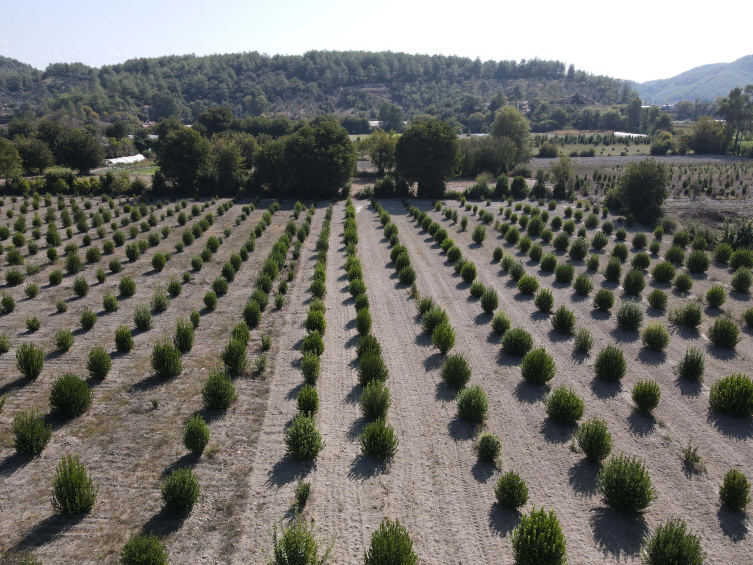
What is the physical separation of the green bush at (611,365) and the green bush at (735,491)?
428cm

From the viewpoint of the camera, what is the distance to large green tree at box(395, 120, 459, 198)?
143 feet

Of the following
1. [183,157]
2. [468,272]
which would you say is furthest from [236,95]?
[468,272]

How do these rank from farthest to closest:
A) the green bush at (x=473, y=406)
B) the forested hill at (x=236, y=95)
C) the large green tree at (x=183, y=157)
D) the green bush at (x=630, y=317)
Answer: the forested hill at (x=236, y=95), the large green tree at (x=183, y=157), the green bush at (x=630, y=317), the green bush at (x=473, y=406)

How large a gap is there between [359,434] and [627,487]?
17.4 feet

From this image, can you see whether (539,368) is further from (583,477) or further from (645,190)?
(645,190)

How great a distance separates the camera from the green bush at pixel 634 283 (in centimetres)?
1827

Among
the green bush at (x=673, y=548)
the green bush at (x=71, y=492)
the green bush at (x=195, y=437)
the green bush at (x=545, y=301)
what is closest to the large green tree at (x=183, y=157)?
the green bush at (x=545, y=301)

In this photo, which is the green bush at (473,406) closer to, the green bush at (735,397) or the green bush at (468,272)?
the green bush at (735,397)

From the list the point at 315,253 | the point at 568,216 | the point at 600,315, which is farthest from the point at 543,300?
the point at 568,216

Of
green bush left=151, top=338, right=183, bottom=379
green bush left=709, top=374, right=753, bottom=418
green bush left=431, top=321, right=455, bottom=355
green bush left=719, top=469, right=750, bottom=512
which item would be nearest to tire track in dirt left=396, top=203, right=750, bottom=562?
green bush left=719, top=469, right=750, bottom=512

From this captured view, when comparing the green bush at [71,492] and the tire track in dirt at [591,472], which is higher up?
the green bush at [71,492]

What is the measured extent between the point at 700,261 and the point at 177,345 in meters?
23.1

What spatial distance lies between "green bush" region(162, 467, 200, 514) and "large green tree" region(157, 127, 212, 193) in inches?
1736

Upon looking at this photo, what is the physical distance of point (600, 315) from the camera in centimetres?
1655
